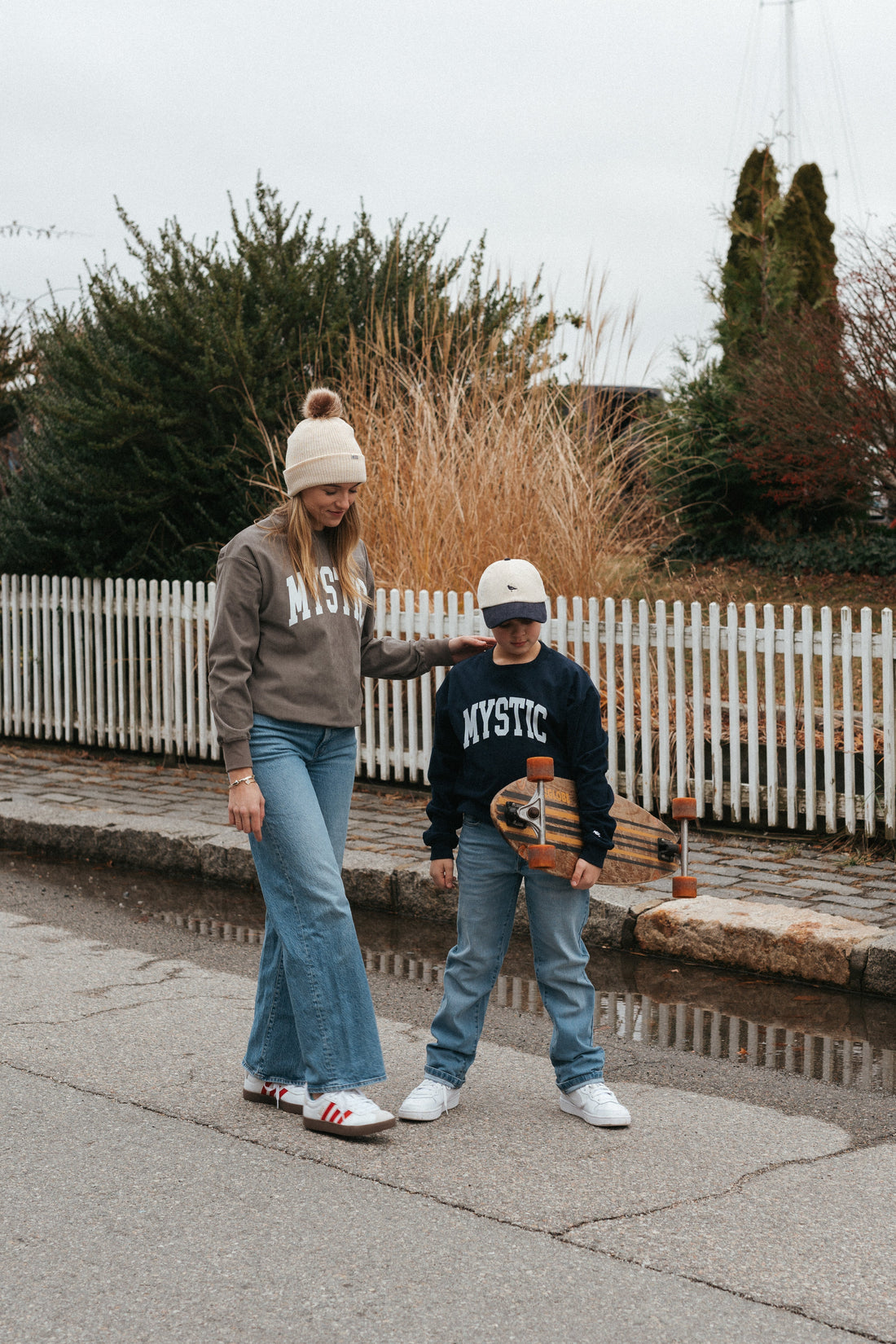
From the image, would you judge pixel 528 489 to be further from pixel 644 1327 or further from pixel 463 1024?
pixel 644 1327

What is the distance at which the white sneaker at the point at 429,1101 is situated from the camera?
146 inches

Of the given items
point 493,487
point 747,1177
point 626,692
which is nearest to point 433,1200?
point 747,1177

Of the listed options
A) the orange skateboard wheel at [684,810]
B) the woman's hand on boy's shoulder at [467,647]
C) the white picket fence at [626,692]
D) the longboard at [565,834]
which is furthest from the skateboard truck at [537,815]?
the white picket fence at [626,692]

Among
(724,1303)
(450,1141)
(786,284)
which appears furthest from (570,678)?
(786,284)

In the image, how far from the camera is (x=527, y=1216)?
3080 mm

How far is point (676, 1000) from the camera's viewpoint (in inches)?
198

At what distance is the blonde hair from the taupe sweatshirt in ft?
0.07

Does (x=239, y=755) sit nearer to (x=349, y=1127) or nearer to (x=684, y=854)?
(x=349, y=1127)

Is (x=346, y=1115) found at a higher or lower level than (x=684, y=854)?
lower

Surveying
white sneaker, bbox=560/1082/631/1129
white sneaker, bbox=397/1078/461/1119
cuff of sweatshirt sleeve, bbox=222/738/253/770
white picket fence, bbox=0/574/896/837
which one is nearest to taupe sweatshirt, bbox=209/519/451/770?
cuff of sweatshirt sleeve, bbox=222/738/253/770

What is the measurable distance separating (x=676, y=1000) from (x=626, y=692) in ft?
9.74

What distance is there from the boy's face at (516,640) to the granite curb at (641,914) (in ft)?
6.78

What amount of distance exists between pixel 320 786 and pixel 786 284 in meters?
17.9

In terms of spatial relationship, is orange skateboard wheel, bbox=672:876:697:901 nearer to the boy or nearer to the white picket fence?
the boy
